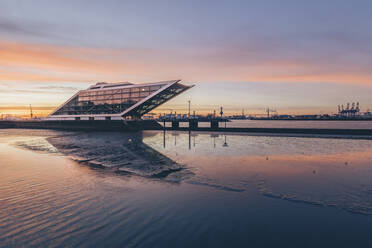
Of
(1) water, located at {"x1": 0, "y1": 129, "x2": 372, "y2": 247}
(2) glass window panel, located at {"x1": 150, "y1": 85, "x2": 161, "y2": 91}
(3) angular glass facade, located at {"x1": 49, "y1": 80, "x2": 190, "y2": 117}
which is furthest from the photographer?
(3) angular glass facade, located at {"x1": 49, "y1": 80, "x2": 190, "y2": 117}

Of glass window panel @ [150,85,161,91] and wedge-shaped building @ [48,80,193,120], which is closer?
glass window panel @ [150,85,161,91]

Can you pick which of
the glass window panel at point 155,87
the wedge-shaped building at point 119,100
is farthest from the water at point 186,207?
the glass window panel at point 155,87

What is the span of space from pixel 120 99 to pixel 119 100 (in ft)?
1.84

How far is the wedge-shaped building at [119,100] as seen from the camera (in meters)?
68.6

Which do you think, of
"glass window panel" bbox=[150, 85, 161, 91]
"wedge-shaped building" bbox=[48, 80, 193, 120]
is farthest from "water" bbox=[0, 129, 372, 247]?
"glass window panel" bbox=[150, 85, 161, 91]

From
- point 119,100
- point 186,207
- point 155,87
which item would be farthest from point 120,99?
point 186,207

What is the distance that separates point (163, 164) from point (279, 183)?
7.24 m

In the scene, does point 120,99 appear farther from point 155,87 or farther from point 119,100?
point 155,87

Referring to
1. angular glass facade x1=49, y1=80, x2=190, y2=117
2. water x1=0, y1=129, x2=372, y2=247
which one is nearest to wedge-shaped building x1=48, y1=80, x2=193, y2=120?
angular glass facade x1=49, y1=80, x2=190, y2=117

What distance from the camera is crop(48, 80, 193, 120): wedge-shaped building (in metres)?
68.6

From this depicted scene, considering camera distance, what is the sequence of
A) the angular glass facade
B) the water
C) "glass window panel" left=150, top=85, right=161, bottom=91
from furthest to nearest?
the angular glass facade, "glass window panel" left=150, top=85, right=161, bottom=91, the water

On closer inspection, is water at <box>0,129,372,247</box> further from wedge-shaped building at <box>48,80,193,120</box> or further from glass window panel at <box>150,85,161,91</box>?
glass window panel at <box>150,85,161,91</box>

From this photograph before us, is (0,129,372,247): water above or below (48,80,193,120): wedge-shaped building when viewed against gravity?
below

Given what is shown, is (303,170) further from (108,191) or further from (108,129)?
(108,129)
